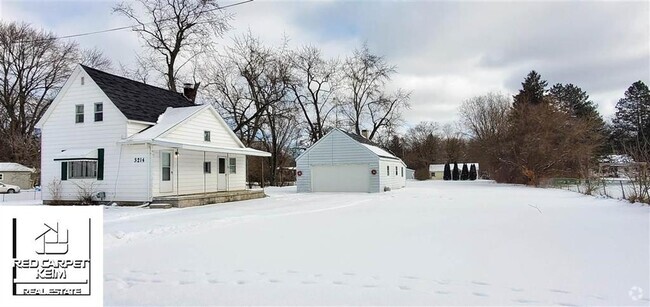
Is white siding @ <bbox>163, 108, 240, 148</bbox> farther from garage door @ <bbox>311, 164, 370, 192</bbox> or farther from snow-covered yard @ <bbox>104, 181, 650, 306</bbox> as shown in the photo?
snow-covered yard @ <bbox>104, 181, 650, 306</bbox>

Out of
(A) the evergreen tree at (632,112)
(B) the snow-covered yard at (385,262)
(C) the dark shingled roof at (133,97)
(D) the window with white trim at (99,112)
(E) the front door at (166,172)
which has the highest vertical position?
(A) the evergreen tree at (632,112)

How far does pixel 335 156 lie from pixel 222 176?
731 centimetres

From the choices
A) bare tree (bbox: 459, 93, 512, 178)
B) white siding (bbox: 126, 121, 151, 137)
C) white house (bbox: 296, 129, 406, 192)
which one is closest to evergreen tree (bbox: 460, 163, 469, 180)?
bare tree (bbox: 459, 93, 512, 178)

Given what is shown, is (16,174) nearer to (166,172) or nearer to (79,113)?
(79,113)

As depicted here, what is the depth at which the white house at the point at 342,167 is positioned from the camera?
22.7 meters

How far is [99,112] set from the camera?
15.1m

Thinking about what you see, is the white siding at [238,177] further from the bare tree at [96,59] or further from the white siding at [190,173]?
the bare tree at [96,59]

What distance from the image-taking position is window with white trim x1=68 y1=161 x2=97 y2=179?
1516 centimetres

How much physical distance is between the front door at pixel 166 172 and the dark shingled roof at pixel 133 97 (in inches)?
63.6

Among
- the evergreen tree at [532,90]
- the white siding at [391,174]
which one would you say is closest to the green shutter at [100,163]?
the white siding at [391,174]

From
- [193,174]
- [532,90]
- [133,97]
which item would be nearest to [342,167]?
[193,174]

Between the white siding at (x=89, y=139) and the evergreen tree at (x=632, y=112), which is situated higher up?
the evergreen tree at (x=632, y=112)

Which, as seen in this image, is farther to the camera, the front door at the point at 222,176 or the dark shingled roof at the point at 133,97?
the front door at the point at 222,176

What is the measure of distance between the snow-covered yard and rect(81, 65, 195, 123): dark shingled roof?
7.41 metres
